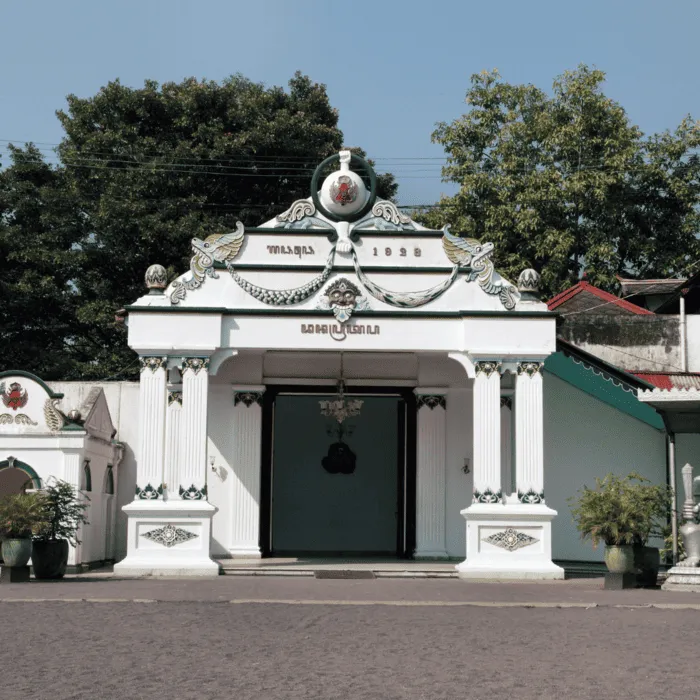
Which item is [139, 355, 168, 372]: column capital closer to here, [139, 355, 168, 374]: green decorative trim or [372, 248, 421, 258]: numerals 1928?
[139, 355, 168, 374]: green decorative trim

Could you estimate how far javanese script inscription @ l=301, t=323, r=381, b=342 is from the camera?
1820 centimetres

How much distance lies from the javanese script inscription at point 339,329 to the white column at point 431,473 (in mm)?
2869

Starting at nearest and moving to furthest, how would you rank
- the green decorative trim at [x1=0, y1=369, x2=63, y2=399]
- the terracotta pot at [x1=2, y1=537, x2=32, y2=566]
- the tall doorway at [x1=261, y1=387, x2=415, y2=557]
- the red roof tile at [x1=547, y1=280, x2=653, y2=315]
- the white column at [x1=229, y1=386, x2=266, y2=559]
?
the terracotta pot at [x1=2, y1=537, x2=32, y2=566]
the green decorative trim at [x1=0, y1=369, x2=63, y2=399]
the white column at [x1=229, y1=386, x2=266, y2=559]
the tall doorway at [x1=261, y1=387, x2=415, y2=557]
the red roof tile at [x1=547, y1=280, x2=653, y2=315]

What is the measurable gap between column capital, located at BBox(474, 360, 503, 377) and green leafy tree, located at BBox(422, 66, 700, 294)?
50.8 feet

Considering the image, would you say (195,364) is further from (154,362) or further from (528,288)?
(528,288)

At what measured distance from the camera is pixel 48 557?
16766 millimetres

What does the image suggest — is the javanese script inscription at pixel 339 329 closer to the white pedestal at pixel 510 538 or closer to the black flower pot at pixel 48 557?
the white pedestal at pixel 510 538

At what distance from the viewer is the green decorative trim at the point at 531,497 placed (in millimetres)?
17891

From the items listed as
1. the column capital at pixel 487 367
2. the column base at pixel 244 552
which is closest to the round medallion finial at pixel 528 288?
the column capital at pixel 487 367

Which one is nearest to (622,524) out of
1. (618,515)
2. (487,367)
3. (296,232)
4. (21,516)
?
(618,515)

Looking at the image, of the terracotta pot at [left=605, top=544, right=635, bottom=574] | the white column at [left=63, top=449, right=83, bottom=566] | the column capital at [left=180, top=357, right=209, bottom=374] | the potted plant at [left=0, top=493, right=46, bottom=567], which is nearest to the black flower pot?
the potted plant at [left=0, top=493, right=46, bottom=567]

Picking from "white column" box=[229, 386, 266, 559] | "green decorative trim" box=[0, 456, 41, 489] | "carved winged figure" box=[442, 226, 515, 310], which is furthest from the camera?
"white column" box=[229, 386, 266, 559]

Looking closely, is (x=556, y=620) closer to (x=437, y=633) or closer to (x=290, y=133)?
(x=437, y=633)

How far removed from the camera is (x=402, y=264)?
60.8ft
